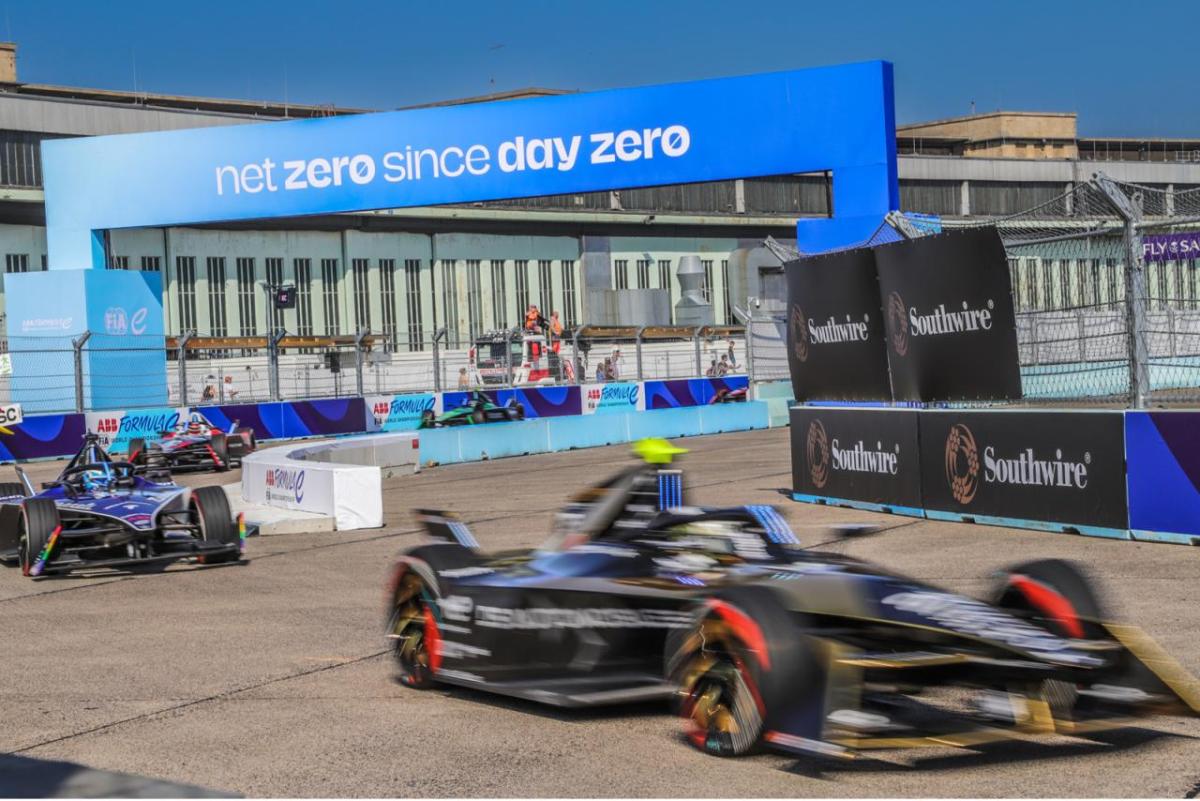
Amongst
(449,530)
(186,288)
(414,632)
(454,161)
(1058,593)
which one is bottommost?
(414,632)

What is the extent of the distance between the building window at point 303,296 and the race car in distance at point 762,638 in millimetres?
42342

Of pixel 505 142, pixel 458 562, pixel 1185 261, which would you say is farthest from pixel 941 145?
pixel 458 562

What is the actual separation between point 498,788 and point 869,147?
58.8 ft

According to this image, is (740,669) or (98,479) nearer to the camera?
(740,669)

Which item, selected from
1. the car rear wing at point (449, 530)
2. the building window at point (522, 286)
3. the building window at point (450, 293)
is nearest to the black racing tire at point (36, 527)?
the car rear wing at point (449, 530)

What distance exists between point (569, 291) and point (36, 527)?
142ft

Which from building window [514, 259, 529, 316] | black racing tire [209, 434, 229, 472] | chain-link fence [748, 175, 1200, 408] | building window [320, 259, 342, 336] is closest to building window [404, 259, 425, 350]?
building window [320, 259, 342, 336]

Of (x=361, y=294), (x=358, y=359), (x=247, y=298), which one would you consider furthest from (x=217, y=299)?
(x=358, y=359)

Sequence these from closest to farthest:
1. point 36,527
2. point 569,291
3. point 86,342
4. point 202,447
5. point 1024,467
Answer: point 36,527, point 1024,467, point 202,447, point 86,342, point 569,291

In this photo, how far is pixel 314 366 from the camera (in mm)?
34531

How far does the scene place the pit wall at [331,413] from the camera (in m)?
27.9

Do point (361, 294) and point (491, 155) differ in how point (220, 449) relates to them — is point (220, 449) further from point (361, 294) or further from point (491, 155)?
point (361, 294)

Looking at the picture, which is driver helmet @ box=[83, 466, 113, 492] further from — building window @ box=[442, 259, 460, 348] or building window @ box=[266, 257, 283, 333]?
building window @ box=[442, 259, 460, 348]

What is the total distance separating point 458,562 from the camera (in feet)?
25.4
